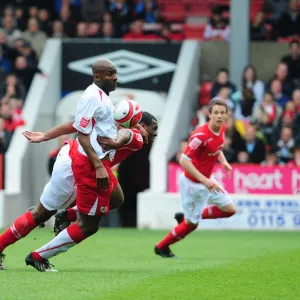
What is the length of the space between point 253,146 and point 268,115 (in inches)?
38.9

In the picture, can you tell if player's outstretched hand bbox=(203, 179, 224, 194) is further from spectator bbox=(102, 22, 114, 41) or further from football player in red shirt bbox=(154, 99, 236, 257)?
spectator bbox=(102, 22, 114, 41)

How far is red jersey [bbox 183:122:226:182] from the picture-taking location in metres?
12.8

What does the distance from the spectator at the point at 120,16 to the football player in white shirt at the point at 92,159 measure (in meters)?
14.1

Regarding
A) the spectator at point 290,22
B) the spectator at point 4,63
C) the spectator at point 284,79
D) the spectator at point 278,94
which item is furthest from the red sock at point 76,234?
the spectator at point 290,22

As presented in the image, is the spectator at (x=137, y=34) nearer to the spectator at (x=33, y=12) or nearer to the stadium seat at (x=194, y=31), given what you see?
the stadium seat at (x=194, y=31)

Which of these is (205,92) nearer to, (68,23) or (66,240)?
(68,23)

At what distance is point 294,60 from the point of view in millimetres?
21562

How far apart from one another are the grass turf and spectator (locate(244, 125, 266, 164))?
11.0 ft

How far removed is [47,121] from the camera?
2238cm

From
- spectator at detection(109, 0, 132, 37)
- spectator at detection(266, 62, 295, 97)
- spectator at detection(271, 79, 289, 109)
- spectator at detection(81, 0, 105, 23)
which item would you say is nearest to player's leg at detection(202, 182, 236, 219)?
spectator at detection(271, 79, 289, 109)

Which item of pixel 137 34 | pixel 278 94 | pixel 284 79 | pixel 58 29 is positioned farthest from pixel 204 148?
pixel 58 29

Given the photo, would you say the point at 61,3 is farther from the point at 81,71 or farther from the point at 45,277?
the point at 45,277

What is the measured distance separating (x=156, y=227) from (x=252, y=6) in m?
7.91

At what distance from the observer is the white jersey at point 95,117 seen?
31.1ft
